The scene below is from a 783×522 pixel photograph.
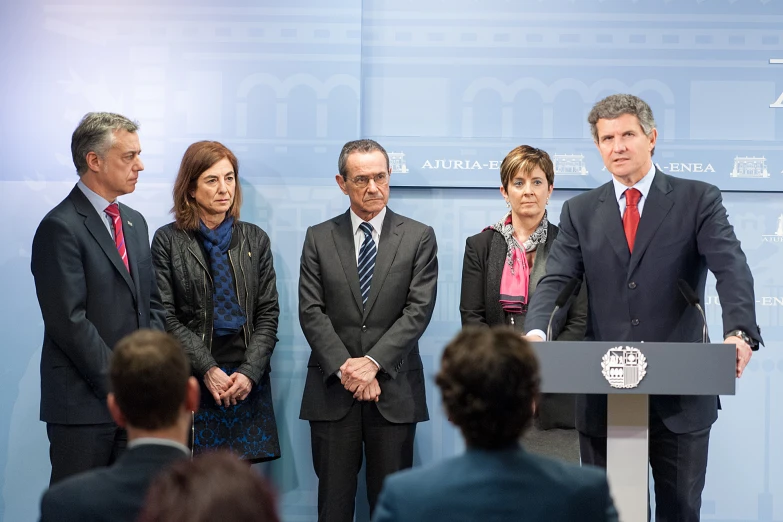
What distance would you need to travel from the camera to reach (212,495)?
3.96 ft

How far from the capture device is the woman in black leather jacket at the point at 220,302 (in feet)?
14.1

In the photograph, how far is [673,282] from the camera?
3172 mm

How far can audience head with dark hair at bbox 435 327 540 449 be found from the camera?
5.58 ft

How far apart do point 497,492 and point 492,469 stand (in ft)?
0.15

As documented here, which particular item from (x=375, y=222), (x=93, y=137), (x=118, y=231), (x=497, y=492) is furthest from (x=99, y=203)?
(x=497, y=492)

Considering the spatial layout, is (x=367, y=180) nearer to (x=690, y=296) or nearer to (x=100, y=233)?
(x=100, y=233)

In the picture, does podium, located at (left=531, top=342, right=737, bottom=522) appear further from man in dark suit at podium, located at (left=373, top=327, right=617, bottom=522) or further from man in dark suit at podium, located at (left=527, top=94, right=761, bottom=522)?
man in dark suit at podium, located at (left=373, top=327, right=617, bottom=522)

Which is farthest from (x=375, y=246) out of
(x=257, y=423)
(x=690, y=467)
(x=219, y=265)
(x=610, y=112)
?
(x=690, y=467)

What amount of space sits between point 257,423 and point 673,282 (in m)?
2.18

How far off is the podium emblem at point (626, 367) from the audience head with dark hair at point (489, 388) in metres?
1.03

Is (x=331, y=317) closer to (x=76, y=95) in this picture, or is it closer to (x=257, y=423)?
(x=257, y=423)

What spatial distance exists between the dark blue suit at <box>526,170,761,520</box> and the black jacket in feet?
5.35

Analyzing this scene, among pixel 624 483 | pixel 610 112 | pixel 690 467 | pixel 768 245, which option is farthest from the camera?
pixel 768 245

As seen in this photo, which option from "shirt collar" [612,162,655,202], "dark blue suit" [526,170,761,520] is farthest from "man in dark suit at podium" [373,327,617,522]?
"shirt collar" [612,162,655,202]
